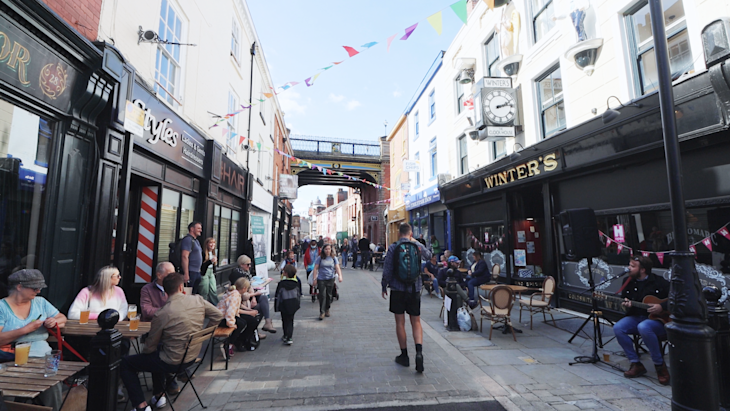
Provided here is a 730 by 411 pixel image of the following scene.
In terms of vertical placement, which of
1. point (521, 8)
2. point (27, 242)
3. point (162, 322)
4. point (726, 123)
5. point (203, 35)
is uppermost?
point (521, 8)

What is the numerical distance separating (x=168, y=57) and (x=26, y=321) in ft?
19.6

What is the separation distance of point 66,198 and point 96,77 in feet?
5.53

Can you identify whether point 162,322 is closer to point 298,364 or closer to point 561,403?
point 298,364

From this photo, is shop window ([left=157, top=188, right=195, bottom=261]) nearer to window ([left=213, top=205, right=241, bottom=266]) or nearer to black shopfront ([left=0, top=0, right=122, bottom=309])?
window ([left=213, top=205, right=241, bottom=266])

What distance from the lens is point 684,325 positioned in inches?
119

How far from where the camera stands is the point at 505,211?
10578 millimetres

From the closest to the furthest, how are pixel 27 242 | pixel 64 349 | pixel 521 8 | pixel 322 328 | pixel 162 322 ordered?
pixel 162 322 → pixel 64 349 → pixel 27 242 → pixel 322 328 → pixel 521 8

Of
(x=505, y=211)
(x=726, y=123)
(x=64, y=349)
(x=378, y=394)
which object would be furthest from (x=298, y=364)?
(x=505, y=211)

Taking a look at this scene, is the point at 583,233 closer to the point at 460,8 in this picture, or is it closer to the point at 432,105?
the point at 460,8

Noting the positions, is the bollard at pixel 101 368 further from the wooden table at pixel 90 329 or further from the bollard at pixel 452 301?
the bollard at pixel 452 301

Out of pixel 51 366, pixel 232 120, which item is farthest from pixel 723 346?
pixel 232 120

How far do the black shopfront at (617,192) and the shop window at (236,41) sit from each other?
9.27 metres

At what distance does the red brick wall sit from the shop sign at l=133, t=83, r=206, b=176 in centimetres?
99

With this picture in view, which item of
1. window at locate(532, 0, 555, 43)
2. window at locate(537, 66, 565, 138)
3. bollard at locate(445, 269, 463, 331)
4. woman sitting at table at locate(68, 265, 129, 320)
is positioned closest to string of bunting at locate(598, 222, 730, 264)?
window at locate(537, 66, 565, 138)
